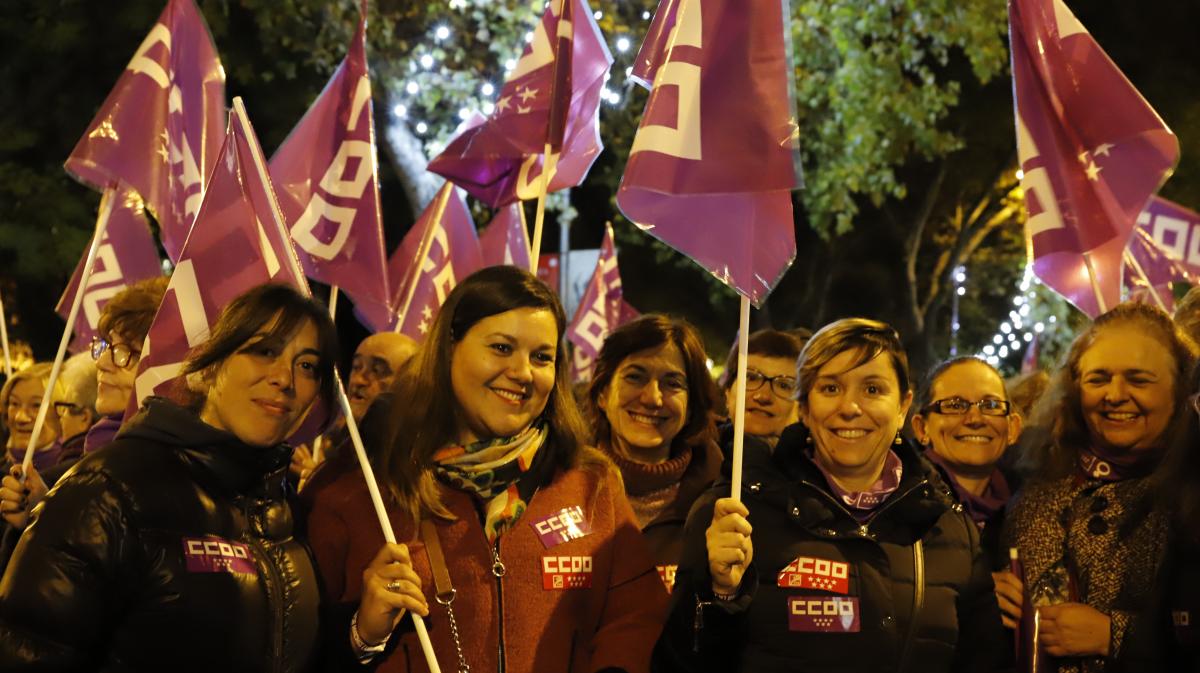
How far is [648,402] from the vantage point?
5.33 meters

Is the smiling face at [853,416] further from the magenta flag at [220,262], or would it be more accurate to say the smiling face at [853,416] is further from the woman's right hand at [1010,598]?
the magenta flag at [220,262]

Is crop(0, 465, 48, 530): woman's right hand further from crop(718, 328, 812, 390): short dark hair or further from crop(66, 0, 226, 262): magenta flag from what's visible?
crop(718, 328, 812, 390): short dark hair

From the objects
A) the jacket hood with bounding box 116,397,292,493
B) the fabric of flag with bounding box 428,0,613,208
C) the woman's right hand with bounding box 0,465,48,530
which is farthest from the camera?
the fabric of flag with bounding box 428,0,613,208

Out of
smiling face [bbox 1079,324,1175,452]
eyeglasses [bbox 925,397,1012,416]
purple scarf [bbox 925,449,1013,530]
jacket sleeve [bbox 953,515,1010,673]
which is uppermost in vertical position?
smiling face [bbox 1079,324,1175,452]

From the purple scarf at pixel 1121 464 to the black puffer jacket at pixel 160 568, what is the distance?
2709 millimetres

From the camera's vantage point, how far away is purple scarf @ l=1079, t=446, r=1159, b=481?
4.80 m

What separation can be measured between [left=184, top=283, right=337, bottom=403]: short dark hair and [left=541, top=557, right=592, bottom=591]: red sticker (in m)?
0.83

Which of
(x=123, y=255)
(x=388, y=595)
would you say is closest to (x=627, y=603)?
(x=388, y=595)

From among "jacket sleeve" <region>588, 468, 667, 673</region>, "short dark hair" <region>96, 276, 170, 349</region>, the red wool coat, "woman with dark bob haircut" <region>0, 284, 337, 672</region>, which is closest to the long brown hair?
the red wool coat

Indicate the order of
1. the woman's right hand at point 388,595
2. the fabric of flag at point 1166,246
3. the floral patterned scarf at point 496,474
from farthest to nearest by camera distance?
the fabric of flag at point 1166,246, the floral patterned scarf at point 496,474, the woman's right hand at point 388,595

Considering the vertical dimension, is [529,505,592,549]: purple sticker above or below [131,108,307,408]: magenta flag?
below

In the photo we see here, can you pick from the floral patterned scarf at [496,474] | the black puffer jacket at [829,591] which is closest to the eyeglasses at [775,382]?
the black puffer jacket at [829,591]

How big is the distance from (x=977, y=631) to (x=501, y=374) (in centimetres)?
169

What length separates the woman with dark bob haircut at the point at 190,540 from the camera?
333 cm
